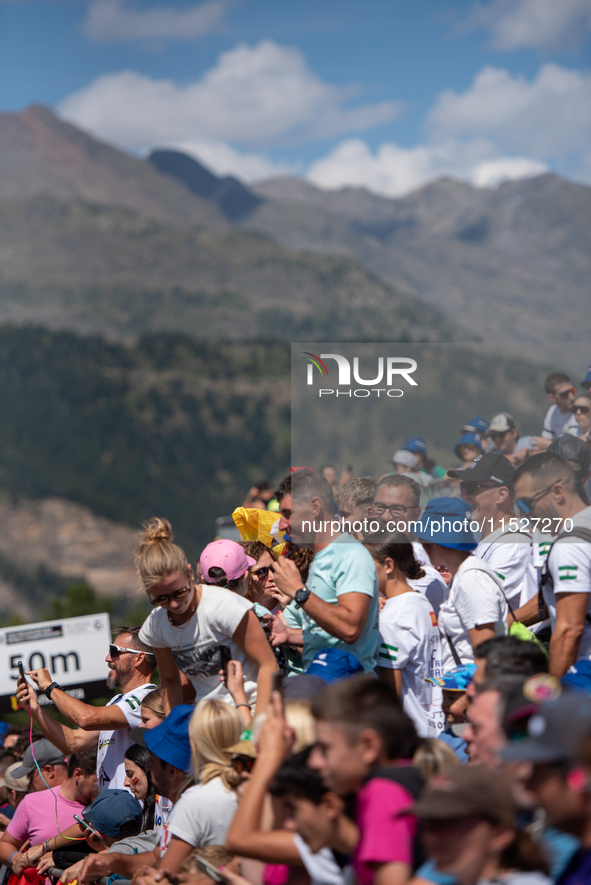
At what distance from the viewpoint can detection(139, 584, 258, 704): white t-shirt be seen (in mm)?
3926

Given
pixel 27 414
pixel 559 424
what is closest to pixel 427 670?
pixel 559 424

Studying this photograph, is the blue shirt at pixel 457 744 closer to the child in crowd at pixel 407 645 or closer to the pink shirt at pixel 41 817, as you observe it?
the child in crowd at pixel 407 645

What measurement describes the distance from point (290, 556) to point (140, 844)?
1464mm

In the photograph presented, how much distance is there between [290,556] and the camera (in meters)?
4.37

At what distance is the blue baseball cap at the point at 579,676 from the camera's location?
3.41 m

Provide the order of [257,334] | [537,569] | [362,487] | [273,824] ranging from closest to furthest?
[273,824], [537,569], [362,487], [257,334]

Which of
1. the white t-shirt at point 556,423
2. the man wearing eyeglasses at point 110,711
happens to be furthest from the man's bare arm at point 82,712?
the white t-shirt at point 556,423

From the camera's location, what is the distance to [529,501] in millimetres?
4199

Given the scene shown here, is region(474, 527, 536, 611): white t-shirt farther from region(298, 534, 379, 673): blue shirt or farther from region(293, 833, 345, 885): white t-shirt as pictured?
region(293, 833, 345, 885): white t-shirt

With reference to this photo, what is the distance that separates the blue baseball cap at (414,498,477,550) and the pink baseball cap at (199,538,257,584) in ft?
3.19

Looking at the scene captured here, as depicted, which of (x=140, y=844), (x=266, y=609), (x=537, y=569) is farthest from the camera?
(x=266, y=609)

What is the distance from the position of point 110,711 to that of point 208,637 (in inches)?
38.2

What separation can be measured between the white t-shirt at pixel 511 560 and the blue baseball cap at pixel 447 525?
104 millimetres

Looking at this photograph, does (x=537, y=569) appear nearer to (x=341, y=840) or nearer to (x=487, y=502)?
(x=487, y=502)
